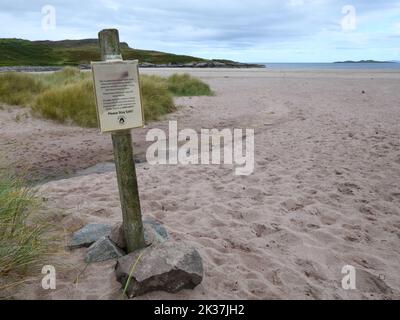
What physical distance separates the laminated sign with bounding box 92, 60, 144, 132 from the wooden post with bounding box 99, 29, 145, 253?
0.11 metres

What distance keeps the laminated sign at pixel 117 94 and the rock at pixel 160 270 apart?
1.00 meters

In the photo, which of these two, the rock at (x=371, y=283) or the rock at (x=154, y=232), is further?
the rock at (x=154, y=232)

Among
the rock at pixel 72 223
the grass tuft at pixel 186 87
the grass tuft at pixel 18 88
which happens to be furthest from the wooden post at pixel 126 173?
the grass tuft at pixel 186 87

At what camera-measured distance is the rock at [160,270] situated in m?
2.78

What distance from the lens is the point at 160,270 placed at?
9.21 feet

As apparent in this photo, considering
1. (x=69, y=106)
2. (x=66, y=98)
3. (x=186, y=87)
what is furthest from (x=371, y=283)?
(x=186, y=87)

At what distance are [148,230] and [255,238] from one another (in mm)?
1080

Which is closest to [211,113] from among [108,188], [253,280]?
[108,188]

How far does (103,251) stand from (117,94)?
140 cm

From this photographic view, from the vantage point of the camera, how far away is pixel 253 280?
3.07 metres

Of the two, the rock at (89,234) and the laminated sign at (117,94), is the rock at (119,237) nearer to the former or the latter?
the rock at (89,234)

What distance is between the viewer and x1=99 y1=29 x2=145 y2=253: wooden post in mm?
2783
